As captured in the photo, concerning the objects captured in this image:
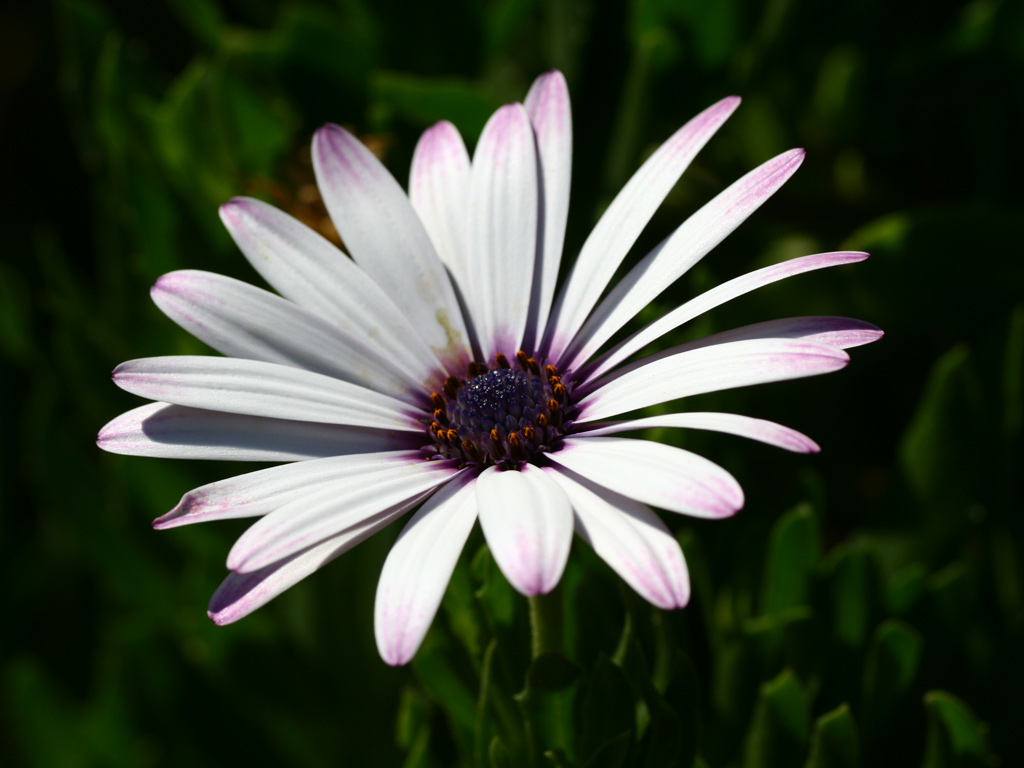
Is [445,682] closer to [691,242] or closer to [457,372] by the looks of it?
[457,372]

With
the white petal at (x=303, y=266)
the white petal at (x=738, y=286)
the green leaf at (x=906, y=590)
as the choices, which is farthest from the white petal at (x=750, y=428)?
the green leaf at (x=906, y=590)

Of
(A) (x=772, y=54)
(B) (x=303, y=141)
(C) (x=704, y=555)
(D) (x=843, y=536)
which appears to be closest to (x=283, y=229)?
(C) (x=704, y=555)

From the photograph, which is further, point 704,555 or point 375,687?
point 375,687

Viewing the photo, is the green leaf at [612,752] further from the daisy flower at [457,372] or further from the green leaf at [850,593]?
the green leaf at [850,593]

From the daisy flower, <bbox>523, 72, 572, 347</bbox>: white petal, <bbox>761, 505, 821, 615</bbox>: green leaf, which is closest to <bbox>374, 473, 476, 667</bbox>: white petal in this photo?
the daisy flower

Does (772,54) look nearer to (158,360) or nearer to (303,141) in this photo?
(303,141)

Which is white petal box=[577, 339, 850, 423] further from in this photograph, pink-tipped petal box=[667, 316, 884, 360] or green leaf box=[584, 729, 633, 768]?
green leaf box=[584, 729, 633, 768]
